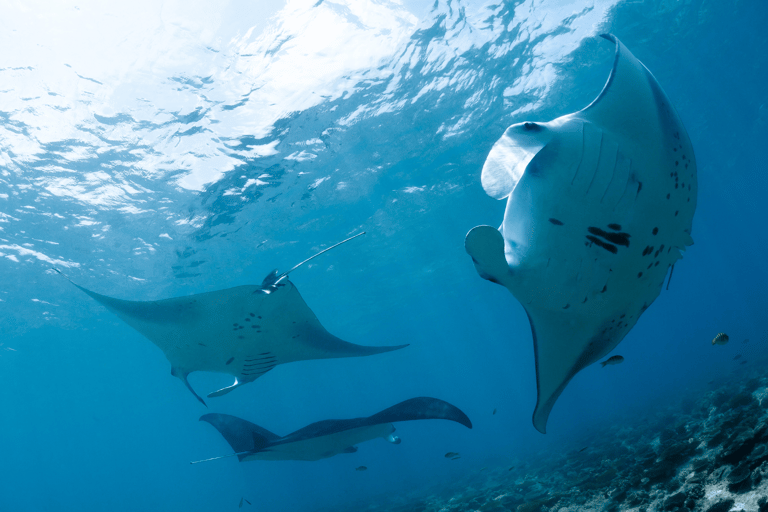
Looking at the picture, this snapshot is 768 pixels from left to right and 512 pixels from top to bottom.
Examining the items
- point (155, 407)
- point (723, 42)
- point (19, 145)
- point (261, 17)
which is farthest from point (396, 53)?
point (155, 407)

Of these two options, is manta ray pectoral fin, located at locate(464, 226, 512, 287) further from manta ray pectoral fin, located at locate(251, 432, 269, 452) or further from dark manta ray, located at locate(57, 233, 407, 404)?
manta ray pectoral fin, located at locate(251, 432, 269, 452)

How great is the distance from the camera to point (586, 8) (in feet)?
31.8

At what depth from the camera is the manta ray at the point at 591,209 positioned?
165cm

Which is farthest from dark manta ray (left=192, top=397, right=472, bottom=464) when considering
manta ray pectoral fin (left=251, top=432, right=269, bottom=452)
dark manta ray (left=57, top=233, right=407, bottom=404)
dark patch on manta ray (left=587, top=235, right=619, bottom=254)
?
dark patch on manta ray (left=587, top=235, right=619, bottom=254)

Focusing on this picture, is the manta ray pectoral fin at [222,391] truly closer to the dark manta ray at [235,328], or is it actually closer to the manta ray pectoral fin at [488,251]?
the dark manta ray at [235,328]

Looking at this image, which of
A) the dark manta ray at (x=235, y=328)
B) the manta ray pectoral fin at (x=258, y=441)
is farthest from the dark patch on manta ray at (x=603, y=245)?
the manta ray pectoral fin at (x=258, y=441)

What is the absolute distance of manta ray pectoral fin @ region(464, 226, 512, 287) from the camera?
1450 mm

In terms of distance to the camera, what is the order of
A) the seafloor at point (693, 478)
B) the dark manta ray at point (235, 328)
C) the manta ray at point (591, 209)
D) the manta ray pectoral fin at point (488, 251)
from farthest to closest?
the dark manta ray at point (235, 328), the seafloor at point (693, 478), the manta ray at point (591, 209), the manta ray pectoral fin at point (488, 251)

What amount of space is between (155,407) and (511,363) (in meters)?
79.5

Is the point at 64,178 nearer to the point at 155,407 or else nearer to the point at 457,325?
the point at 457,325

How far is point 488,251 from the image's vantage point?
60.5 inches

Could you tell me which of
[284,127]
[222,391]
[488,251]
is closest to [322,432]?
[222,391]

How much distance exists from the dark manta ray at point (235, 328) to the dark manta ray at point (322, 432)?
0.56 meters

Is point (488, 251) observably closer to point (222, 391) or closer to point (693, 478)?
point (222, 391)
